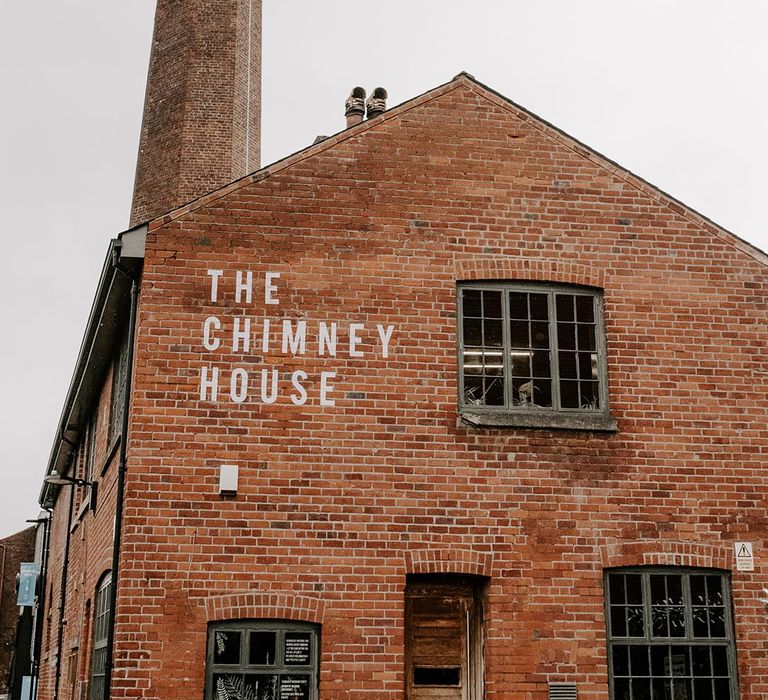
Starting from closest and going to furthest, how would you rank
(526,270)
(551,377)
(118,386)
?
(551,377), (526,270), (118,386)

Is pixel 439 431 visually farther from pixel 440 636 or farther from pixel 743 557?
pixel 743 557

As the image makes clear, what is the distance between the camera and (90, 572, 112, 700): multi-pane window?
36.1 ft

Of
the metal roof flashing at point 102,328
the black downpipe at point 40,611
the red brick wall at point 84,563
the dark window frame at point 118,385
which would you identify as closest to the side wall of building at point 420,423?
the metal roof flashing at point 102,328

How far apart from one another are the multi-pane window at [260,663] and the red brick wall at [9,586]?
3208cm

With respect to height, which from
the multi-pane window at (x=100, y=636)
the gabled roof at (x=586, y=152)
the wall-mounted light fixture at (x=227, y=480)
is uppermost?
the gabled roof at (x=586, y=152)

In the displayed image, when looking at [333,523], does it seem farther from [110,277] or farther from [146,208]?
[146,208]

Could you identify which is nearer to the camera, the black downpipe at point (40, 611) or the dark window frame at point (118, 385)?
the dark window frame at point (118, 385)

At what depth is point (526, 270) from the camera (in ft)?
35.8

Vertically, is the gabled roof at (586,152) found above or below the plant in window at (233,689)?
above

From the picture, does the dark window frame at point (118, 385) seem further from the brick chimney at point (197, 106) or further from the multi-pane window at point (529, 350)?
the brick chimney at point (197, 106)

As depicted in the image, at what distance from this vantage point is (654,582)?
1022 cm

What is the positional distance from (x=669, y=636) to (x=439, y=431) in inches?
122

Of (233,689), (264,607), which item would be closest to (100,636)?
(233,689)

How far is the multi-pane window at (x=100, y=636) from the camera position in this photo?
11.0m
